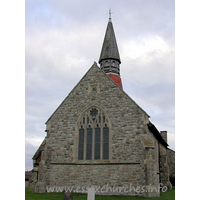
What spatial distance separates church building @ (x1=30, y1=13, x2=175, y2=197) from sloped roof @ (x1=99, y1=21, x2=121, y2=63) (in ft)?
40.1

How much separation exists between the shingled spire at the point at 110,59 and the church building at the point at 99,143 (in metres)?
10.9

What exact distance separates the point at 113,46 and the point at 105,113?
17.3m

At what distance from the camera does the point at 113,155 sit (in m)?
16.7

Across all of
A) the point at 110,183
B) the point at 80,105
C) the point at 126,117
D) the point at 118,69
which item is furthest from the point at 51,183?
the point at 118,69

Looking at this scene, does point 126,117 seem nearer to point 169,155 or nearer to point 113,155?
point 113,155

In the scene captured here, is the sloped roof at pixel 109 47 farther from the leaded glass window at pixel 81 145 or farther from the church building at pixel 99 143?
the leaded glass window at pixel 81 145

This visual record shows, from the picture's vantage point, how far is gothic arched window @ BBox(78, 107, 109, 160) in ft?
57.1

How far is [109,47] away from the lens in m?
32.5

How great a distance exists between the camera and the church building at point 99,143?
1591 centimetres

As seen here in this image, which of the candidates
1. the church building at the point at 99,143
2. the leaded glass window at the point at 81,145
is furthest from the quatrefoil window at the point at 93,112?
the leaded glass window at the point at 81,145

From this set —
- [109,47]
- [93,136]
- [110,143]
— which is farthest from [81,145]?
[109,47]

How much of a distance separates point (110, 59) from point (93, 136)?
53.1 ft

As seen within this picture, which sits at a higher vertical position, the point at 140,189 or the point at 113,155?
the point at 113,155

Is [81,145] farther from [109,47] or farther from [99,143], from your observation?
[109,47]
